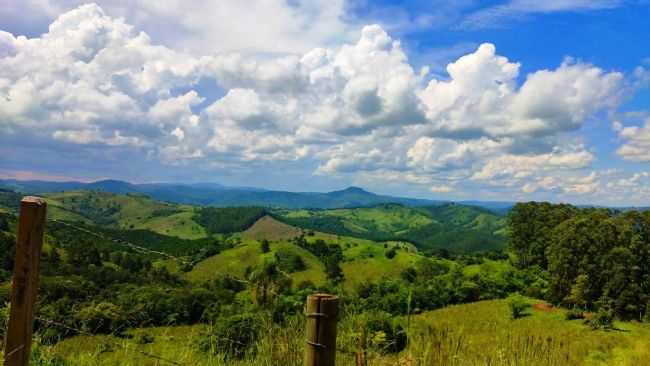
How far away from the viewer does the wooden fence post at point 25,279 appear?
14.0 feet

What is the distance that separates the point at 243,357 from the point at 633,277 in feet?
211

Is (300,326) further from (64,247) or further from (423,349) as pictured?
(64,247)

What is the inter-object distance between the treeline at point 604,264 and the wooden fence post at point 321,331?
61513mm

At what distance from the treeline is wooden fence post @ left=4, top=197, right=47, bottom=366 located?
62698 millimetres

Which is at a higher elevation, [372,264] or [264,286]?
[264,286]

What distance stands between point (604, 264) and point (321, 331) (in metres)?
65.7

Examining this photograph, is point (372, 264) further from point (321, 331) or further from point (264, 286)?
point (321, 331)

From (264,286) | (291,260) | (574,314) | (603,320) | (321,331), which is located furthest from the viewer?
(291,260)

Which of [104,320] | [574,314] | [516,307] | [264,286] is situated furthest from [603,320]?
[264,286]

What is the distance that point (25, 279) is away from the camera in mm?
4297

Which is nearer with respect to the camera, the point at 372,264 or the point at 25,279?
the point at 25,279

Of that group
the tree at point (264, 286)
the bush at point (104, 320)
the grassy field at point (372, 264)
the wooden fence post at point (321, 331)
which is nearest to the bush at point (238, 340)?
the tree at point (264, 286)

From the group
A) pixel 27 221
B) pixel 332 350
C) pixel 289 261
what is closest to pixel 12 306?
pixel 27 221

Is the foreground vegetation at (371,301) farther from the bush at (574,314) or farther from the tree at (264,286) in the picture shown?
the bush at (574,314)
